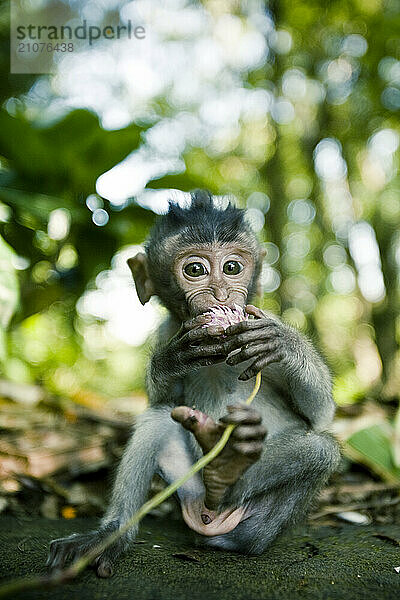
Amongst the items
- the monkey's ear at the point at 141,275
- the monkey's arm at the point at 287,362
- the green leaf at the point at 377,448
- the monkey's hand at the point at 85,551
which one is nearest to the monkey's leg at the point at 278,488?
the monkey's arm at the point at 287,362

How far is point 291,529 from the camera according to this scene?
8.38 feet

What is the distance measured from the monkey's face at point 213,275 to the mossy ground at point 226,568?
104 centimetres

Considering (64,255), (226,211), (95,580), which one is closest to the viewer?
(95,580)

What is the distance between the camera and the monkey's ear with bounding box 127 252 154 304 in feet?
10.1

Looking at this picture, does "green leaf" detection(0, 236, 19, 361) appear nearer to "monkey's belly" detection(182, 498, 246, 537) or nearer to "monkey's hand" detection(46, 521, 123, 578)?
"monkey's hand" detection(46, 521, 123, 578)

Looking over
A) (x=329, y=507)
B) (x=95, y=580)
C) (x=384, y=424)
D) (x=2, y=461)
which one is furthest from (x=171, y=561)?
(x=384, y=424)

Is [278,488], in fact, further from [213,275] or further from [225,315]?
[213,275]

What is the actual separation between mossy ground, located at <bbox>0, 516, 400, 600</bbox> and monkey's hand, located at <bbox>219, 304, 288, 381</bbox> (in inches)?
28.6

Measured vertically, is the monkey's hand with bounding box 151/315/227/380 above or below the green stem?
above

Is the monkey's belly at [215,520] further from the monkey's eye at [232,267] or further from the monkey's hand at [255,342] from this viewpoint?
the monkey's eye at [232,267]

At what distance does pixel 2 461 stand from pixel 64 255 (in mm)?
1955

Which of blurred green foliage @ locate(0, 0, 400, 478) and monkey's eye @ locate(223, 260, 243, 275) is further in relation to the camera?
blurred green foliage @ locate(0, 0, 400, 478)

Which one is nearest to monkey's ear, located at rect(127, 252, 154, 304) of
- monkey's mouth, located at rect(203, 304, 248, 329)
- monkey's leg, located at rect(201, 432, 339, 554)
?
monkey's mouth, located at rect(203, 304, 248, 329)

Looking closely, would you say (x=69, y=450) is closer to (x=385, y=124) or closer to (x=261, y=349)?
(x=261, y=349)
